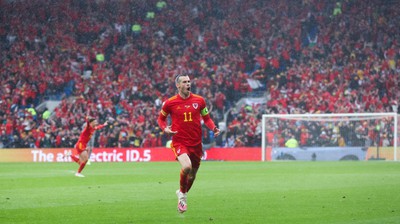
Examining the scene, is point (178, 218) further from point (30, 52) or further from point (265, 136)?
point (30, 52)

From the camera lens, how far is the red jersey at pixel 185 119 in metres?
13.3

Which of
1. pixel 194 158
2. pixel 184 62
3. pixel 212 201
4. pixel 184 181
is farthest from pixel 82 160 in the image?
pixel 184 62

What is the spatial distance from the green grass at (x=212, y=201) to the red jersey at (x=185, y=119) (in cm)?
124

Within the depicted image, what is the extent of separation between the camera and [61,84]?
4728 centimetres

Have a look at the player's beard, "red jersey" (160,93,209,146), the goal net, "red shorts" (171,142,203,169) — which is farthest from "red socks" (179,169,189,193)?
the goal net

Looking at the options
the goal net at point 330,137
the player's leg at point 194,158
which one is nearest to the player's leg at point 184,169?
the player's leg at point 194,158

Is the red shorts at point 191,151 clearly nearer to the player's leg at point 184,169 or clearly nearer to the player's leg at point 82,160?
the player's leg at point 184,169

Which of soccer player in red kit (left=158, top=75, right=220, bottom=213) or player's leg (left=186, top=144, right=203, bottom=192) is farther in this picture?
player's leg (left=186, top=144, right=203, bottom=192)

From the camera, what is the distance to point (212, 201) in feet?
49.4

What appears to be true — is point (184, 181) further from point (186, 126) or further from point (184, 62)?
point (184, 62)

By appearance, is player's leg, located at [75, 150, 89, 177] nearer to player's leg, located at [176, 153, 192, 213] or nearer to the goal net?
player's leg, located at [176, 153, 192, 213]

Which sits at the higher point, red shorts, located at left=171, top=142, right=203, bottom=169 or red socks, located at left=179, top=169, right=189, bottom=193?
red shorts, located at left=171, top=142, right=203, bottom=169

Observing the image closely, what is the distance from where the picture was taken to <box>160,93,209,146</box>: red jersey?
13320mm

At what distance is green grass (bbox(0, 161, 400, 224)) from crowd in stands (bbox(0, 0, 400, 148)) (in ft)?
65.9
